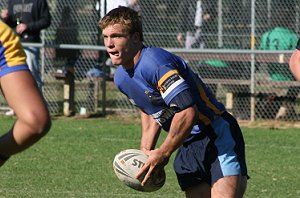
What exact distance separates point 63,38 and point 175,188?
7529 mm

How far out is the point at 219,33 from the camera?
15.5 meters

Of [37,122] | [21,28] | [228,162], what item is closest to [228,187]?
[228,162]

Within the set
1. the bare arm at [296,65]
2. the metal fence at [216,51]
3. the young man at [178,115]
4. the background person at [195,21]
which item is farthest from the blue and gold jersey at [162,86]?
the background person at [195,21]

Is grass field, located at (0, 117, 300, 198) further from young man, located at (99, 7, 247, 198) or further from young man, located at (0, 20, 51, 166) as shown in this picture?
young man, located at (0, 20, 51, 166)

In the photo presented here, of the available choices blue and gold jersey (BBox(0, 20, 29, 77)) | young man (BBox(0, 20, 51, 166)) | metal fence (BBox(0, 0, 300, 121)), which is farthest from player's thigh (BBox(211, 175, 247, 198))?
metal fence (BBox(0, 0, 300, 121))

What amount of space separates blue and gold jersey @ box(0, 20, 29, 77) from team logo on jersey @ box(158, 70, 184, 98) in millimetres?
2037

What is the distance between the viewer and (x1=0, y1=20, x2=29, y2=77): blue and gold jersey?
146 inches

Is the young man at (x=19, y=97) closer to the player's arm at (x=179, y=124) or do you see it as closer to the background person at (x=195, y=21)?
the player's arm at (x=179, y=124)

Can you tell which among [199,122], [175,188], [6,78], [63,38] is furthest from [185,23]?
[6,78]

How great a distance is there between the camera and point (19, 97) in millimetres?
3635

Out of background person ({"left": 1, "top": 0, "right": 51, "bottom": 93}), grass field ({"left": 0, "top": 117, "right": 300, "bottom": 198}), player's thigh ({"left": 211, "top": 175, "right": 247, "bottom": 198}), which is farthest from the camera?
background person ({"left": 1, "top": 0, "right": 51, "bottom": 93})

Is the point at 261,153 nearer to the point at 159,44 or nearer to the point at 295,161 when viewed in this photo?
the point at 295,161

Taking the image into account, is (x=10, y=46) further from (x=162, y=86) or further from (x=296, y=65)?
(x=296, y=65)

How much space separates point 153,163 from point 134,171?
1.11ft
